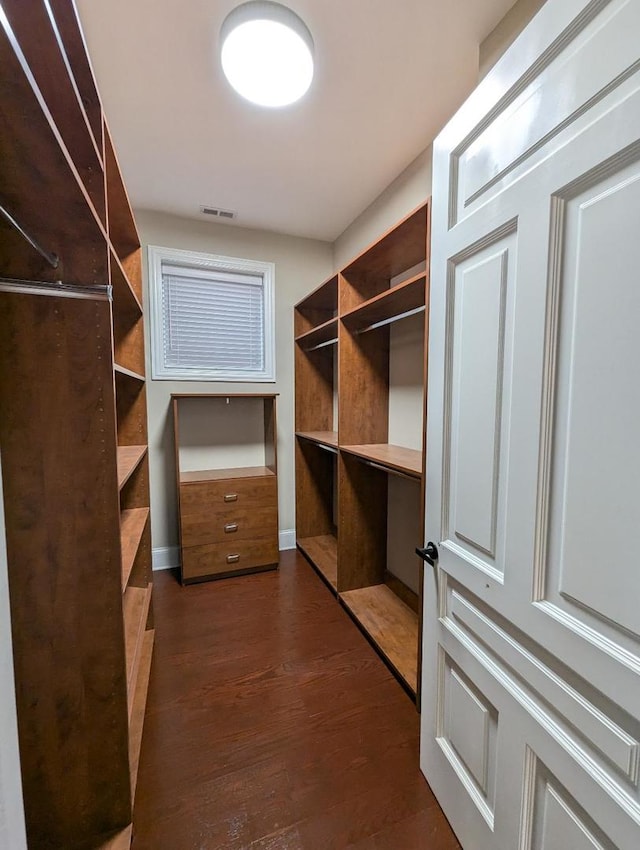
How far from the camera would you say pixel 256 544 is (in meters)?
2.86

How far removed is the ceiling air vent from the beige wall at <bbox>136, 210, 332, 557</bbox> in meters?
0.14

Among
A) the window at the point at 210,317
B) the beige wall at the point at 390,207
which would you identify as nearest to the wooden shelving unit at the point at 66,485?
the beige wall at the point at 390,207

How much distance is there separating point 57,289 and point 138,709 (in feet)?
5.68

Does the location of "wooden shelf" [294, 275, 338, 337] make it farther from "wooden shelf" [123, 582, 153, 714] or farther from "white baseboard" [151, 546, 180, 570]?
"wooden shelf" [123, 582, 153, 714]

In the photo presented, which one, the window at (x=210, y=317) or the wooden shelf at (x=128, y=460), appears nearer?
the wooden shelf at (x=128, y=460)

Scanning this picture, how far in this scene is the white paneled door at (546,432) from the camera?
634 mm

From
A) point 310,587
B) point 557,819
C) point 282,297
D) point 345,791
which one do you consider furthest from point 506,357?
point 282,297

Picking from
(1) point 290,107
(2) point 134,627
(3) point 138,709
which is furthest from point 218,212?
(3) point 138,709

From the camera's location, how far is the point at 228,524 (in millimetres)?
2777

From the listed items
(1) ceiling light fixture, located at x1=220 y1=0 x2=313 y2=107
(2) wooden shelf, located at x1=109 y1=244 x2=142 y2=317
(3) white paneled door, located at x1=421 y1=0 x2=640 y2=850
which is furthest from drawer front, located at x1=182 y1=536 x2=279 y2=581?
(1) ceiling light fixture, located at x1=220 y1=0 x2=313 y2=107

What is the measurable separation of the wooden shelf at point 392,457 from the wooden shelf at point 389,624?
97 cm

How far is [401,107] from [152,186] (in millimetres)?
1665

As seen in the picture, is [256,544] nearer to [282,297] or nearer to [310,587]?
[310,587]

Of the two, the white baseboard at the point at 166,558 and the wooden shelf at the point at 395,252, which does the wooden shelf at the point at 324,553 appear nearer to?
the white baseboard at the point at 166,558
